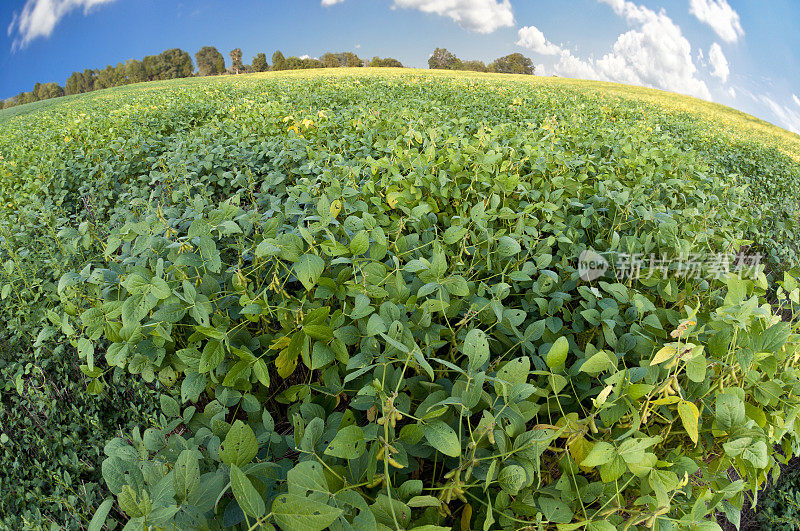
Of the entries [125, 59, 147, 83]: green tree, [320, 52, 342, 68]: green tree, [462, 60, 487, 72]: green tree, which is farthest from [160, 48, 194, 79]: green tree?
[462, 60, 487, 72]: green tree

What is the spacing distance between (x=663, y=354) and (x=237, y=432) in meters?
1.14

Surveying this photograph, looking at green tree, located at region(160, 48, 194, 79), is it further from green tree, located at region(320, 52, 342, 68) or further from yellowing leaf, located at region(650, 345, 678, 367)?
yellowing leaf, located at region(650, 345, 678, 367)

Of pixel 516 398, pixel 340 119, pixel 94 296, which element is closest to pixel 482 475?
pixel 516 398

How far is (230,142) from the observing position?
4062 mm

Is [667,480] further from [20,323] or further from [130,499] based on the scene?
[20,323]

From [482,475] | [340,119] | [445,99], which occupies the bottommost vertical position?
[482,475]

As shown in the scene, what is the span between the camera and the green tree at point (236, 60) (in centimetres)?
6056

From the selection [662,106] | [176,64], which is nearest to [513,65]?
[176,64]

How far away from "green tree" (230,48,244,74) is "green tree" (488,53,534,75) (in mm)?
36495

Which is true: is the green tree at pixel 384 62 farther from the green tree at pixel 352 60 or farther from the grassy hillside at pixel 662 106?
the grassy hillside at pixel 662 106

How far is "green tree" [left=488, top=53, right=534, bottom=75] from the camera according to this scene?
202 feet

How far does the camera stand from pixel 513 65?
6200cm

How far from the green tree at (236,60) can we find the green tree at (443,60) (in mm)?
28171

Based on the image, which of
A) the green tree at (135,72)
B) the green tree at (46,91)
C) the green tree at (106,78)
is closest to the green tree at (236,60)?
the green tree at (135,72)
